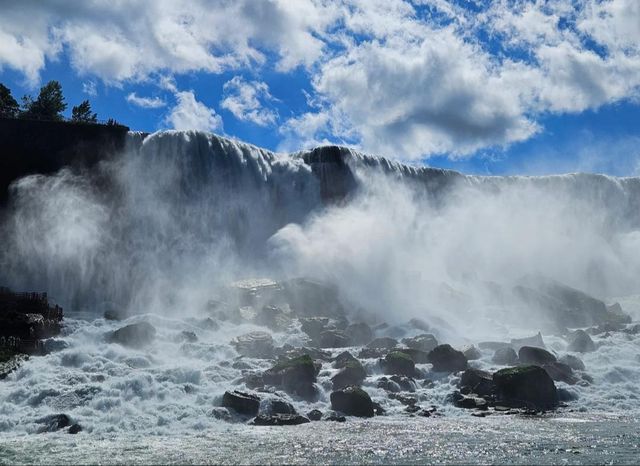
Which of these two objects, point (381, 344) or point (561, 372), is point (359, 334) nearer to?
point (381, 344)

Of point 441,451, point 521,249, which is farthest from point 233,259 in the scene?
point 441,451

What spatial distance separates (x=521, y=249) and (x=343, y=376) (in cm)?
3745

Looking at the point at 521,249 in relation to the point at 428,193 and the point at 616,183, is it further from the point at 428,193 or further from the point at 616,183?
the point at 616,183

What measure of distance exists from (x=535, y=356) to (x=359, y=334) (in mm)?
10339

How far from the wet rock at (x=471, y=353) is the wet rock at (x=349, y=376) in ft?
23.7

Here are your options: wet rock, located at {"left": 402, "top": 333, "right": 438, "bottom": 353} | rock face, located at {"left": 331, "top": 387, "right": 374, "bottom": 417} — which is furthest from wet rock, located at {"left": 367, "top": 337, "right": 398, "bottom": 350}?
rock face, located at {"left": 331, "top": 387, "right": 374, "bottom": 417}

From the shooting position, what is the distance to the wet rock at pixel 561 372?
31848 mm

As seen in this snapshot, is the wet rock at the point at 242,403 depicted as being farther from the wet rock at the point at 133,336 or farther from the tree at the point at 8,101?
the tree at the point at 8,101

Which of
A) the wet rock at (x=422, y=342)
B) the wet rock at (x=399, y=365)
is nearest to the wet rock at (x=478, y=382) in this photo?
the wet rock at (x=399, y=365)

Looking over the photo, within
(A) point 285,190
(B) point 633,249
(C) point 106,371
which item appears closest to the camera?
(C) point 106,371

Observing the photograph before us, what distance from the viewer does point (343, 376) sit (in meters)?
29.8

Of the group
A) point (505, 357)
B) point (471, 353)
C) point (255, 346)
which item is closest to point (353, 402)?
point (255, 346)

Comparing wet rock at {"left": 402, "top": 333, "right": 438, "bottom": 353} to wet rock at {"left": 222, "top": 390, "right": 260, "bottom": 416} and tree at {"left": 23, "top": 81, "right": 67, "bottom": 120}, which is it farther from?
tree at {"left": 23, "top": 81, "right": 67, "bottom": 120}

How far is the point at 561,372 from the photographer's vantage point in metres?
32.2
